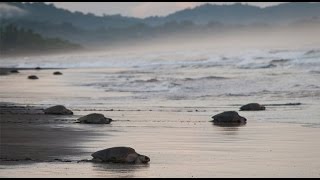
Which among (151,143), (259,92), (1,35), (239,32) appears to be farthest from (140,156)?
(1,35)

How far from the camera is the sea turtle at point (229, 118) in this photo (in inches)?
693

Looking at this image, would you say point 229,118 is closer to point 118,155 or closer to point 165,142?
point 165,142

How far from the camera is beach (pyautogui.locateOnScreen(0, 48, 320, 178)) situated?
10984 millimetres

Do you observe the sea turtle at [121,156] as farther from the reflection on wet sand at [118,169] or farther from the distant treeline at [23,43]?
the distant treeline at [23,43]

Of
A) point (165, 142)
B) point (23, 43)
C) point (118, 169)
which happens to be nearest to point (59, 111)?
point (165, 142)

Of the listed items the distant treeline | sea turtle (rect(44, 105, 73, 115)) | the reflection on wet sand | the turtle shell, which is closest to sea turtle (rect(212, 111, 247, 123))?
sea turtle (rect(44, 105, 73, 115))

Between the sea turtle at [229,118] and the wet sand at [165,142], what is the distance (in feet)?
0.97

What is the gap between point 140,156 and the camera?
11445 mm

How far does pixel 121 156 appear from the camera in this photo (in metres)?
11.4

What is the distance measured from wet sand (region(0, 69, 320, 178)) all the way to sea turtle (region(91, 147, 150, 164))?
0.20 metres

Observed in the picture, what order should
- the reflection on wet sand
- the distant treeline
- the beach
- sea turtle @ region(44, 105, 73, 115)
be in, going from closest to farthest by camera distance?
the reflection on wet sand
the beach
sea turtle @ region(44, 105, 73, 115)
the distant treeline

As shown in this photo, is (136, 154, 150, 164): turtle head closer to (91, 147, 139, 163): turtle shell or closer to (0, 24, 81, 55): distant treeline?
(91, 147, 139, 163): turtle shell

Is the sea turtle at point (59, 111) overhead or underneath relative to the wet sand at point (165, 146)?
overhead

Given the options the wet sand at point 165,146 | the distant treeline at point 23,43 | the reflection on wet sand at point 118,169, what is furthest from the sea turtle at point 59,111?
the distant treeline at point 23,43
